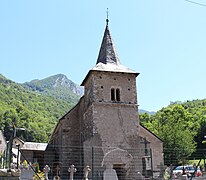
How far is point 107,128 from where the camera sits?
86.4ft

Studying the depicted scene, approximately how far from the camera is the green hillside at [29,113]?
90375 millimetres

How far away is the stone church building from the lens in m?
25.5

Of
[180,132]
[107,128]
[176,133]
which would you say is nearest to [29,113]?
[176,133]

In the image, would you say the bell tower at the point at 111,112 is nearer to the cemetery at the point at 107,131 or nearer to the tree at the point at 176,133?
the cemetery at the point at 107,131

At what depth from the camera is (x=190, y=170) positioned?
29.8m

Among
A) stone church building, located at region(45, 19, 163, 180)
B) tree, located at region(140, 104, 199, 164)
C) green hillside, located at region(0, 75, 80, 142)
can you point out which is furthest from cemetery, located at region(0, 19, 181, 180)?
green hillside, located at region(0, 75, 80, 142)

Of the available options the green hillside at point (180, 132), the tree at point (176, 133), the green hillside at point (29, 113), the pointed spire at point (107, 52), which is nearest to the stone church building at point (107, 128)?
the pointed spire at point (107, 52)

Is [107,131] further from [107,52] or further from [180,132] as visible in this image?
[180,132]

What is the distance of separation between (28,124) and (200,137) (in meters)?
57.1

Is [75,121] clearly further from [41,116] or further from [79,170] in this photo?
[41,116]

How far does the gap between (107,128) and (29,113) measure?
8270 cm

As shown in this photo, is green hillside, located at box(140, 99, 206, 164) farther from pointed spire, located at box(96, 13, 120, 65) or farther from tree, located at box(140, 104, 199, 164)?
pointed spire, located at box(96, 13, 120, 65)

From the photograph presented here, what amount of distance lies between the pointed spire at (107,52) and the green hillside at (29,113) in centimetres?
5615

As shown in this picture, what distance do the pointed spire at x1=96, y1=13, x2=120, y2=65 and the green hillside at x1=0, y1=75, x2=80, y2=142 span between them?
184 feet
